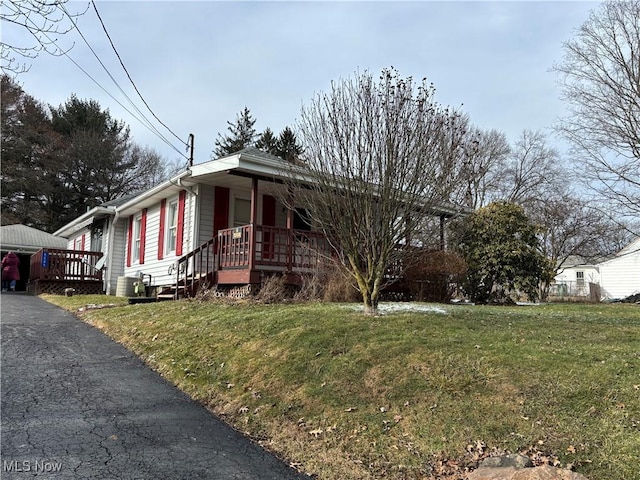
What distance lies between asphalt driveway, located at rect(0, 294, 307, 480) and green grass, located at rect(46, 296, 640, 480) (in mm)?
317

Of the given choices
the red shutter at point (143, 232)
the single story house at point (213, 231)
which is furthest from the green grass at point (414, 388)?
the red shutter at point (143, 232)

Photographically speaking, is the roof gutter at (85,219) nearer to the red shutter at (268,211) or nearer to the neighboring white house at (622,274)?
the red shutter at (268,211)

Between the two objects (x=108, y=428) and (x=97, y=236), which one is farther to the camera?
(x=97, y=236)

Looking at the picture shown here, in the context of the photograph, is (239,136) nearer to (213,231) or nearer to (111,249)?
(111,249)

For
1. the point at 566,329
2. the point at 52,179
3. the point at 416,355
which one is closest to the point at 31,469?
the point at 416,355

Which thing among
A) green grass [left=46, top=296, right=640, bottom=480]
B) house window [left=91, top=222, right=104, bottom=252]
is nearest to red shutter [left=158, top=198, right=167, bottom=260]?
house window [left=91, top=222, right=104, bottom=252]

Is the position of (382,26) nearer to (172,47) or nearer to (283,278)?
(172,47)

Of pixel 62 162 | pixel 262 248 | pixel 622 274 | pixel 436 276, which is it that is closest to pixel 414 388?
pixel 262 248

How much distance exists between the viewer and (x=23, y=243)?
27.3 metres

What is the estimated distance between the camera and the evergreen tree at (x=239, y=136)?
45531 millimetres

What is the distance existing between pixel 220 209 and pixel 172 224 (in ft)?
7.86

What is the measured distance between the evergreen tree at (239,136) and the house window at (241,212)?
104ft

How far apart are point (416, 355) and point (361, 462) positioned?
71.5 inches

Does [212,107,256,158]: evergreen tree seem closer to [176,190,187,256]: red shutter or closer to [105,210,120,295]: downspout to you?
[105,210,120,295]: downspout
